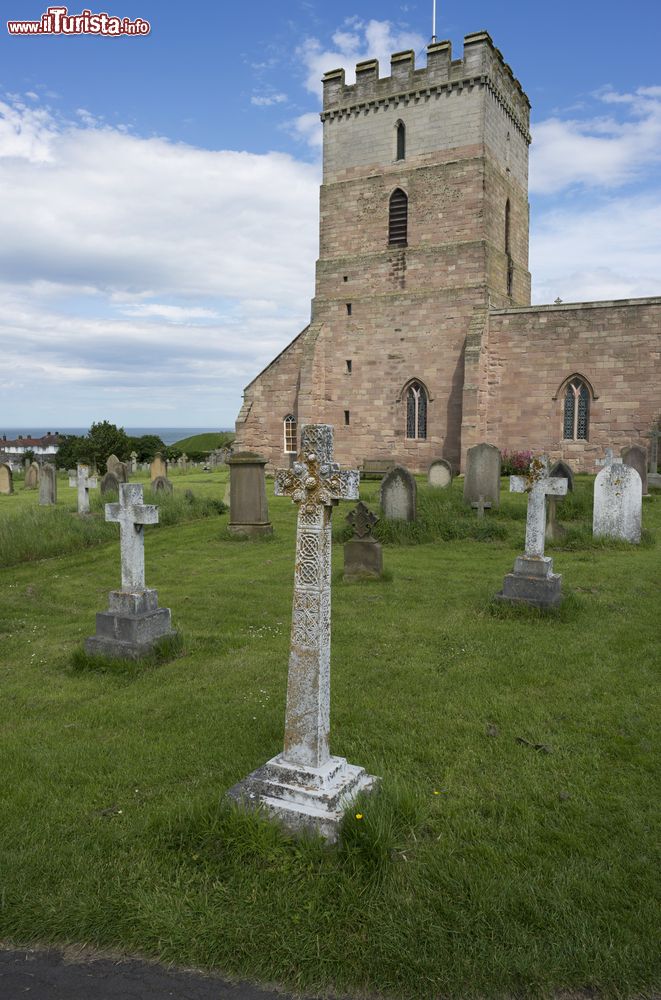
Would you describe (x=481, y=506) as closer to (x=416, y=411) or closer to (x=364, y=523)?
(x=364, y=523)

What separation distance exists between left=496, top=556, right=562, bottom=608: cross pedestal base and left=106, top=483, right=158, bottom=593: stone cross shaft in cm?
398

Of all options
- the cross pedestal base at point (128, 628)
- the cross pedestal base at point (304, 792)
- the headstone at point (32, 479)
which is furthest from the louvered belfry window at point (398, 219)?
the cross pedestal base at point (304, 792)

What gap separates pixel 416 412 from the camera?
25453 mm

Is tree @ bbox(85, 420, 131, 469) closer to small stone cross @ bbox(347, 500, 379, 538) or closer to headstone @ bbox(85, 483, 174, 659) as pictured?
small stone cross @ bbox(347, 500, 379, 538)

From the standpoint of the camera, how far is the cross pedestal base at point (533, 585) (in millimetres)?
7324

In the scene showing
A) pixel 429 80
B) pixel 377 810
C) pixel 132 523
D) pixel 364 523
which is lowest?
pixel 377 810

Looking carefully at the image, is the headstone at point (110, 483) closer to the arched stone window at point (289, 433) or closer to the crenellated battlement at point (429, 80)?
the arched stone window at point (289, 433)

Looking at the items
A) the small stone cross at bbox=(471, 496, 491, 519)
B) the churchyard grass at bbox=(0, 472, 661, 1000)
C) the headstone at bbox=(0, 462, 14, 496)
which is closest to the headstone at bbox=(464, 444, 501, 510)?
the small stone cross at bbox=(471, 496, 491, 519)

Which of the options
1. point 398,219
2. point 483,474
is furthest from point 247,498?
point 398,219

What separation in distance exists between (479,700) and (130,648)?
3186mm

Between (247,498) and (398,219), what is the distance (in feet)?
56.6

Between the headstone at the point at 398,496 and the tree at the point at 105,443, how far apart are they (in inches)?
832

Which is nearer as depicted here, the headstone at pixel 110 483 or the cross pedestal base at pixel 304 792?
the cross pedestal base at pixel 304 792

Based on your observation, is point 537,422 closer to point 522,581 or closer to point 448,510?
point 448,510
